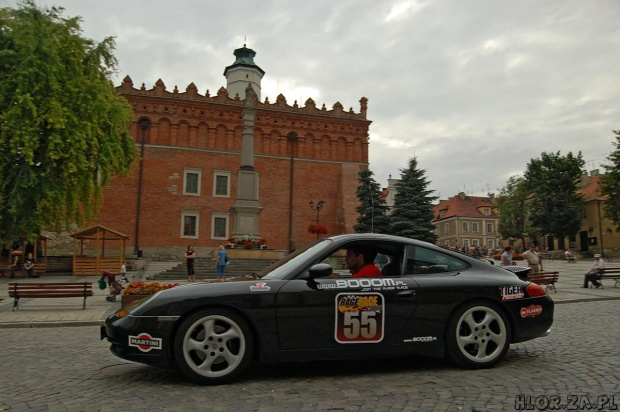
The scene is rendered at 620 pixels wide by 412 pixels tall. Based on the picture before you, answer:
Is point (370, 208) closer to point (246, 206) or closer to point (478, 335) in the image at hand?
point (246, 206)

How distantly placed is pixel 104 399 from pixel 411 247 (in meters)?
3.21

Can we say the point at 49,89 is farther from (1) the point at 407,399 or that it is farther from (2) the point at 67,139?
(1) the point at 407,399

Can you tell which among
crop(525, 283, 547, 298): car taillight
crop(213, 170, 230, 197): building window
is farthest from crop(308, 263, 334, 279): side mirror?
crop(213, 170, 230, 197): building window

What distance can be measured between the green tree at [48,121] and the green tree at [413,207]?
20160mm

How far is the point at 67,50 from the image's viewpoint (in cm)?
2158

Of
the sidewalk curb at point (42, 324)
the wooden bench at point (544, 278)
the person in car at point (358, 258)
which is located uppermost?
the person in car at point (358, 258)

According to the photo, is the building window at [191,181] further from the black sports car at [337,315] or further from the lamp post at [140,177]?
the black sports car at [337,315]

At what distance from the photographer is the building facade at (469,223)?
72.9 metres

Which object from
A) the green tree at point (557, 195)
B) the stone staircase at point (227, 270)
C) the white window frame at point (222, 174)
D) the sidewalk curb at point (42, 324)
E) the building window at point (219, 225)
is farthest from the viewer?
the green tree at point (557, 195)

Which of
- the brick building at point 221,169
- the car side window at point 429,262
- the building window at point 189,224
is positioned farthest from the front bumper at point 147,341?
the building window at point 189,224

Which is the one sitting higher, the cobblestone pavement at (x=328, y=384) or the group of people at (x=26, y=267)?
the group of people at (x=26, y=267)

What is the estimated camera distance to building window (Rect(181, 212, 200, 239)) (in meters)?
37.8

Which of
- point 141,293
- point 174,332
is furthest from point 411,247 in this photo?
point 141,293

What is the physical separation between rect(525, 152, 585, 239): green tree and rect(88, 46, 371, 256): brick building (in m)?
20.2
